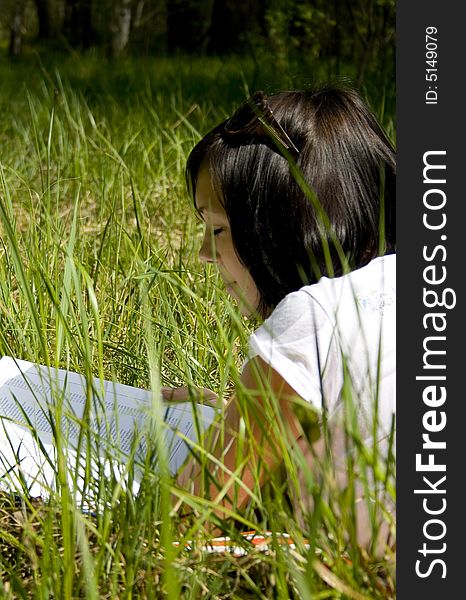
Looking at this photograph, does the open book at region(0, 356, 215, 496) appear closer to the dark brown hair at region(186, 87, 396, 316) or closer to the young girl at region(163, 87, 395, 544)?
the young girl at region(163, 87, 395, 544)

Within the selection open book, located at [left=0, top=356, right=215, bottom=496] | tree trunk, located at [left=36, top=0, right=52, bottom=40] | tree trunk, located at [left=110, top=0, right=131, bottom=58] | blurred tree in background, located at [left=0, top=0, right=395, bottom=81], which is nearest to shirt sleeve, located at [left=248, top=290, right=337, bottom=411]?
open book, located at [left=0, top=356, right=215, bottom=496]

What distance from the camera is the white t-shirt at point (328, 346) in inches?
47.1

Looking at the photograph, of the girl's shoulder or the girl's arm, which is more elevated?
the girl's shoulder

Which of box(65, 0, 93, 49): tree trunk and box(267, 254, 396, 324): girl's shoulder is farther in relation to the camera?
box(65, 0, 93, 49): tree trunk

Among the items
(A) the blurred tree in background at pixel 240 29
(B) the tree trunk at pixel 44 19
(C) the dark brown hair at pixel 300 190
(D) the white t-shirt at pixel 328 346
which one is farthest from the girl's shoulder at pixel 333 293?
(B) the tree trunk at pixel 44 19

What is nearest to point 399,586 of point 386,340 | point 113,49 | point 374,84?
point 386,340

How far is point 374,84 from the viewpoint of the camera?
5023 mm

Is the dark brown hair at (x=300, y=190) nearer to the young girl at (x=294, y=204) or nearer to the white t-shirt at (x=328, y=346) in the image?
the young girl at (x=294, y=204)

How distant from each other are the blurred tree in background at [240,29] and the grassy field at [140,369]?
140cm

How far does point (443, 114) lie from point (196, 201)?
46 centimetres

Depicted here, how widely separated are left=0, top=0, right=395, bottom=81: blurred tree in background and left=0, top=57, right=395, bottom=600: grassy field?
1399 mm

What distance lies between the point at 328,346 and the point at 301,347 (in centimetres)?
3

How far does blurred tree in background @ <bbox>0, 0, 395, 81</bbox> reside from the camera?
220 inches

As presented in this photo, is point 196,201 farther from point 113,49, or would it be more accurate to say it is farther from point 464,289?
point 113,49
